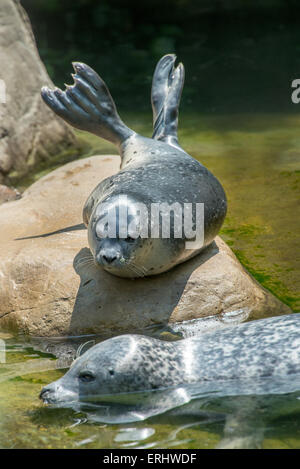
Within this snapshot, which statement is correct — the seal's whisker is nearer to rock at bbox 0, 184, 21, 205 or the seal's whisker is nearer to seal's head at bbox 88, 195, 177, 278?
seal's head at bbox 88, 195, 177, 278

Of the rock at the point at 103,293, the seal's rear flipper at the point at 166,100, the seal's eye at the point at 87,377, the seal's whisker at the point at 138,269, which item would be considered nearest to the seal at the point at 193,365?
the seal's eye at the point at 87,377

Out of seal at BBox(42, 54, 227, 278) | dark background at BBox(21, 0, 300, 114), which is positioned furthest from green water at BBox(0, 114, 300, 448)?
dark background at BBox(21, 0, 300, 114)

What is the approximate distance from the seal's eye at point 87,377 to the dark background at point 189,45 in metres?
6.77

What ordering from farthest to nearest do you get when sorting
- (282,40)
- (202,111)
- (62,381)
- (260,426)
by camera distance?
(282,40) → (202,111) → (62,381) → (260,426)

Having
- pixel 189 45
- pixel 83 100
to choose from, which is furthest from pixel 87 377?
pixel 189 45

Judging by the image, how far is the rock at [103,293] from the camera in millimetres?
4914

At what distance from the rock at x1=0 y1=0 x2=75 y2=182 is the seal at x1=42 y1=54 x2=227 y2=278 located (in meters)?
1.85

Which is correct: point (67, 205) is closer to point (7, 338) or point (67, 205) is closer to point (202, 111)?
point (7, 338)

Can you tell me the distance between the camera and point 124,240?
4.66 meters

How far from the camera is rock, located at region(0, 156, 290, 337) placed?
491 cm

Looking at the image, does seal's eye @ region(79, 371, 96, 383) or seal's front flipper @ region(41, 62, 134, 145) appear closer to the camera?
seal's eye @ region(79, 371, 96, 383)
